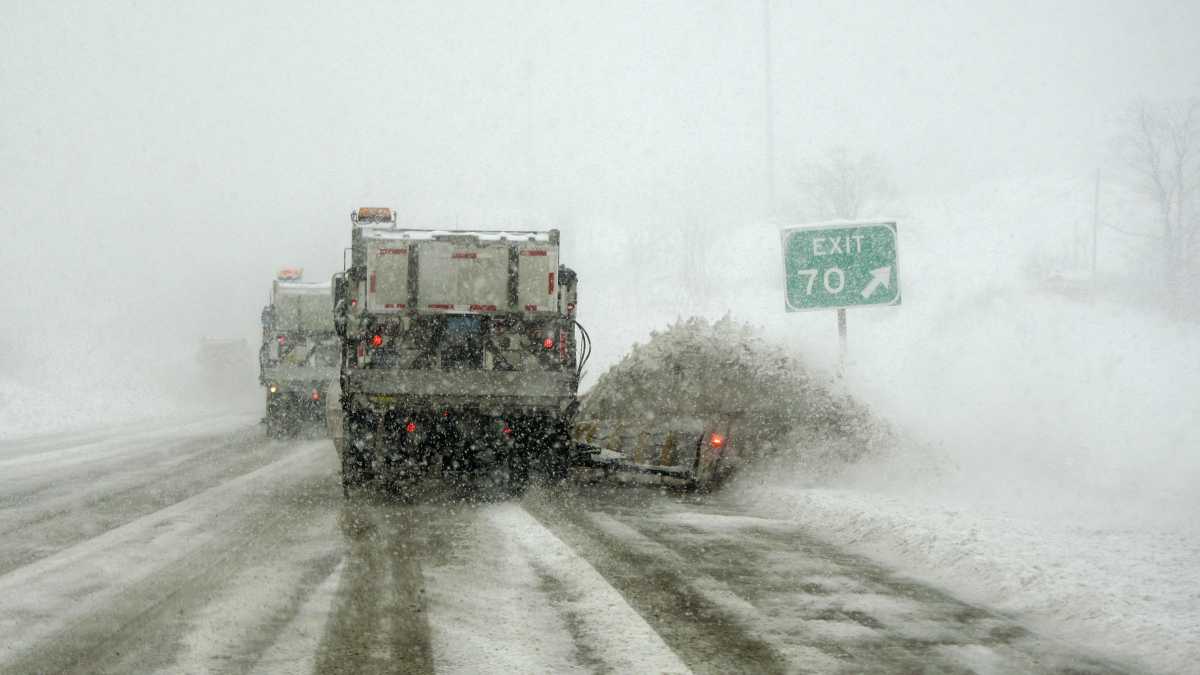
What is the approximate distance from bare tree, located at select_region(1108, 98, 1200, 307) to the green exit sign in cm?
4149

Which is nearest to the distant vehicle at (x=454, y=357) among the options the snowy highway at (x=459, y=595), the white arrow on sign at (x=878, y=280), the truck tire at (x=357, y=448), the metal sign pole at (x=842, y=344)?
the truck tire at (x=357, y=448)

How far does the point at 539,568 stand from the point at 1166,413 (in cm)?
1315

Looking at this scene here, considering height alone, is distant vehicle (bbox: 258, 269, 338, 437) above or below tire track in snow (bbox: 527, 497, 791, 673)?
above

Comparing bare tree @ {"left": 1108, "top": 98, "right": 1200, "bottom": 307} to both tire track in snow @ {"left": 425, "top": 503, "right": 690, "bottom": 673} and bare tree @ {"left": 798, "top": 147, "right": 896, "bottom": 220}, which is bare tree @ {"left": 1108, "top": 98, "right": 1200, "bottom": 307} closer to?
bare tree @ {"left": 798, "top": 147, "right": 896, "bottom": 220}

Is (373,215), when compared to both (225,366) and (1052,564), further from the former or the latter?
(225,366)

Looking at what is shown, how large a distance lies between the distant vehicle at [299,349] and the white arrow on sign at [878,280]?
11.9m

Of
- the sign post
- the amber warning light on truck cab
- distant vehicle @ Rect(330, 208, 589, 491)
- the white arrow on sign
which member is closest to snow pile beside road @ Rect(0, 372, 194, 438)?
the amber warning light on truck cab

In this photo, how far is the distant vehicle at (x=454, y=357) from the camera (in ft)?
37.4

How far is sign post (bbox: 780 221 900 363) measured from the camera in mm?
13297

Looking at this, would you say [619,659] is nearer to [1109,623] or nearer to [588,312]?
[1109,623]

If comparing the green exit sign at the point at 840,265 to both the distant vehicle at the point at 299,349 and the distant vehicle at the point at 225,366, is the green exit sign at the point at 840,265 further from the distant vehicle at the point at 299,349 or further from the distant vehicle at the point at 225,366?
the distant vehicle at the point at 225,366

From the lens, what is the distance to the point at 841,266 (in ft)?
44.1

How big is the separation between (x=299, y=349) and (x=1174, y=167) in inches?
1778

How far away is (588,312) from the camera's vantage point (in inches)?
2185
